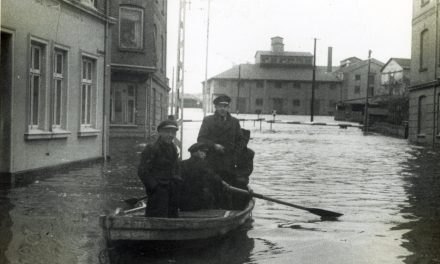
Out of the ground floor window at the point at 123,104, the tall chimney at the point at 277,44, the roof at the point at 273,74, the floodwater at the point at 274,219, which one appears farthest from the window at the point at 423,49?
the tall chimney at the point at 277,44

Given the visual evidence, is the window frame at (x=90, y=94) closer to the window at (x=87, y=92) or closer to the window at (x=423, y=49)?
the window at (x=87, y=92)

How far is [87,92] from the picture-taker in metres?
16.8

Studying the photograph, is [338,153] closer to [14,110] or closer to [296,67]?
[14,110]

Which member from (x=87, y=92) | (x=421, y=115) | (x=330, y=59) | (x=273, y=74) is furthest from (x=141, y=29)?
(x=330, y=59)

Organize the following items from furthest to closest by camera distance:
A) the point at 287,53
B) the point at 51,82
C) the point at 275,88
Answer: the point at 287,53
the point at 275,88
the point at 51,82

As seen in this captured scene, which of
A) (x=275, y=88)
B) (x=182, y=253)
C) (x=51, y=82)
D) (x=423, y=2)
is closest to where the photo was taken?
(x=182, y=253)

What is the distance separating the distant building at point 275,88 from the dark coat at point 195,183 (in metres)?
84.2

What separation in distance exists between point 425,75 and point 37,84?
78.5 ft

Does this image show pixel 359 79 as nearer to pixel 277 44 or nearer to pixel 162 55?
pixel 277 44

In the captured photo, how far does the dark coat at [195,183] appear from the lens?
8.23 meters

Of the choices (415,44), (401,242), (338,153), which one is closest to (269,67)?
(415,44)

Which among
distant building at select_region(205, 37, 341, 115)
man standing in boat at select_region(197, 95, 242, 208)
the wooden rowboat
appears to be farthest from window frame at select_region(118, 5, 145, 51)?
distant building at select_region(205, 37, 341, 115)

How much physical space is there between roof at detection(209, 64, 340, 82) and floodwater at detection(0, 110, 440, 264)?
77730 mm

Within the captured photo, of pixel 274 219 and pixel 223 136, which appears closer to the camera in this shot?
pixel 223 136
